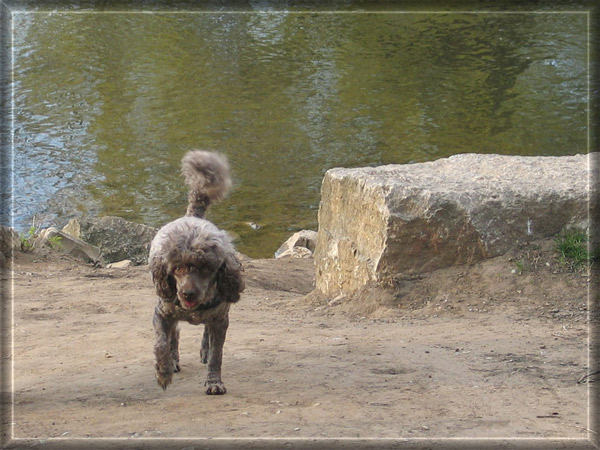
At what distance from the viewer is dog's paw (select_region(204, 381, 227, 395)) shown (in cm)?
516

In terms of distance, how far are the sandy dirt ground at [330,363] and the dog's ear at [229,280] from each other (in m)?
0.60

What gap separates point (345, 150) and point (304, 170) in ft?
4.07

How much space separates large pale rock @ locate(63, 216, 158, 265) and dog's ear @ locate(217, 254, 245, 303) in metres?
5.54

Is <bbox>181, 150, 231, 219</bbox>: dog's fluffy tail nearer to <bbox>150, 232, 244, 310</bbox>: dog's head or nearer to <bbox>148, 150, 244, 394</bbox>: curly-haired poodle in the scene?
<bbox>148, 150, 244, 394</bbox>: curly-haired poodle

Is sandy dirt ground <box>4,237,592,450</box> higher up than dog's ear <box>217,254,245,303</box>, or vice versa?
dog's ear <box>217,254,245,303</box>

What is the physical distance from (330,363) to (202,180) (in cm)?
161

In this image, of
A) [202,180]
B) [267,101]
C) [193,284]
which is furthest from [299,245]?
[267,101]

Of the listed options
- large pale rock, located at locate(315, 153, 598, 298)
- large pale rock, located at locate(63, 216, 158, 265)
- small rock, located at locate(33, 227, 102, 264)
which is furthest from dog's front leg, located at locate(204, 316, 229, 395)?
large pale rock, located at locate(63, 216, 158, 265)

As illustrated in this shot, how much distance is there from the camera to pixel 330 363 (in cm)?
572

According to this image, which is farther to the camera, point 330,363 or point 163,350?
point 330,363

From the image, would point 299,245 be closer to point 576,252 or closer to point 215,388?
point 576,252

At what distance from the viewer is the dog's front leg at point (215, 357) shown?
5184 millimetres

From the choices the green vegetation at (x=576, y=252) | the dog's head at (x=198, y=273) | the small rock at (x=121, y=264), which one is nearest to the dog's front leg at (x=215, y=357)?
the dog's head at (x=198, y=273)

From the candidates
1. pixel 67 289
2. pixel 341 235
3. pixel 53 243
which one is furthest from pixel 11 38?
pixel 341 235
